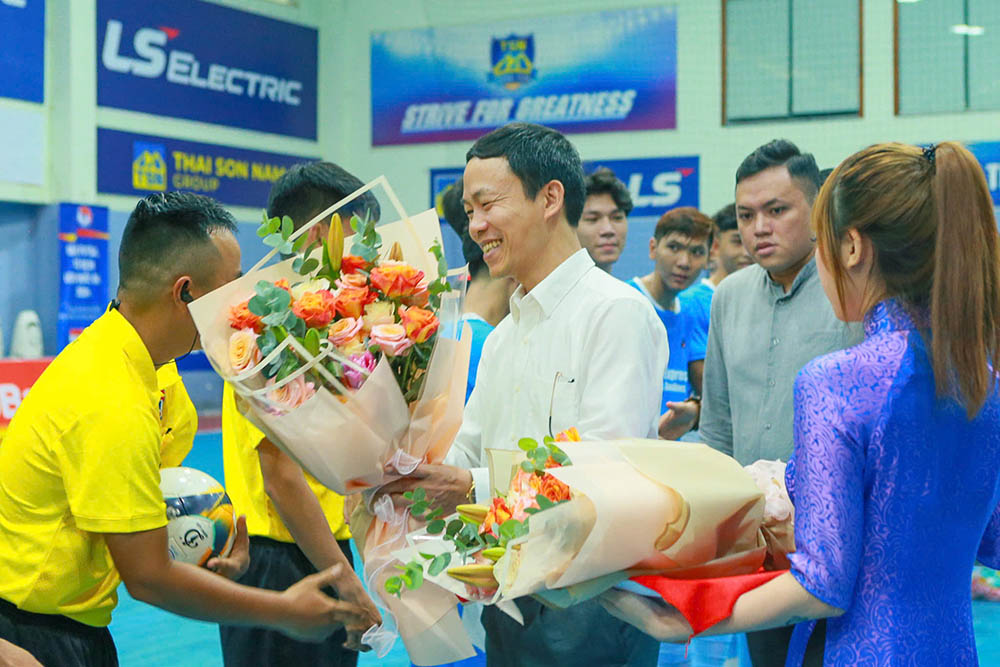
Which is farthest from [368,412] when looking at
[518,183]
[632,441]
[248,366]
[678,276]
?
[678,276]

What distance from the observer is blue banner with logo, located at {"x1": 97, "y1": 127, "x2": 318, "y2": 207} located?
11.9m

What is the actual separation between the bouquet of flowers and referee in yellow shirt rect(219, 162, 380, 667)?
40 cm

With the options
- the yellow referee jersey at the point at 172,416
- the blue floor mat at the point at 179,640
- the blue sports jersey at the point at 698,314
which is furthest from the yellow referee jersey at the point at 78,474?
the blue sports jersey at the point at 698,314

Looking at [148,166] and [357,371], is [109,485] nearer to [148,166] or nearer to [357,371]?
[357,371]

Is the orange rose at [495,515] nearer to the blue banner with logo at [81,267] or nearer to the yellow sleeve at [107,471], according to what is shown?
the yellow sleeve at [107,471]

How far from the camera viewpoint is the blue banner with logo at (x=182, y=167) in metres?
11.9

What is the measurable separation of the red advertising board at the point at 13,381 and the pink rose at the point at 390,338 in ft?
25.5

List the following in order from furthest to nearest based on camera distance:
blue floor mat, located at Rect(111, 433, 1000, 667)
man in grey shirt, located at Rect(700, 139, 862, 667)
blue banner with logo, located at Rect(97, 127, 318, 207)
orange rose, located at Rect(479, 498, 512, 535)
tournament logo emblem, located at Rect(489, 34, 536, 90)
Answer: tournament logo emblem, located at Rect(489, 34, 536, 90) < blue banner with logo, located at Rect(97, 127, 318, 207) < blue floor mat, located at Rect(111, 433, 1000, 667) < man in grey shirt, located at Rect(700, 139, 862, 667) < orange rose, located at Rect(479, 498, 512, 535)

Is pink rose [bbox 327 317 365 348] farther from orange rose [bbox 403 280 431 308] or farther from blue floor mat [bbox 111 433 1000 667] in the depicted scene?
blue floor mat [bbox 111 433 1000 667]

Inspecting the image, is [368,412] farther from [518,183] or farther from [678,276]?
[678,276]

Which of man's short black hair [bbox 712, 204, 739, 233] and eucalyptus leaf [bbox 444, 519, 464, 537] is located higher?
man's short black hair [bbox 712, 204, 739, 233]

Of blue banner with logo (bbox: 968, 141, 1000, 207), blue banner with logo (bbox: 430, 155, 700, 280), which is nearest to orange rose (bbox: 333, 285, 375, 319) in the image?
blue banner with logo (bbox: 968, 141, 1000, 207)

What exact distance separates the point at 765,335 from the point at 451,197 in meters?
1.08

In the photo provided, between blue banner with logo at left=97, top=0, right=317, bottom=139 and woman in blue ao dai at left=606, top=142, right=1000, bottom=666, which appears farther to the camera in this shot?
blue banner with logo at left=97, top=0, right=317, bottom=139
